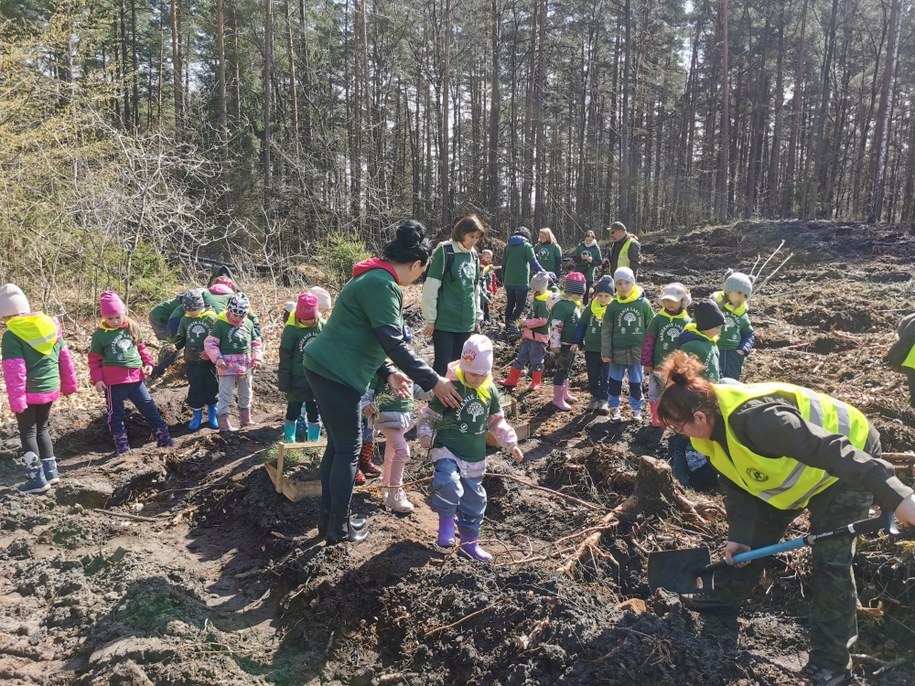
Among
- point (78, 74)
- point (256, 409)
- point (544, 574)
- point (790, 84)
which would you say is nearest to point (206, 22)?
point (78, 74)

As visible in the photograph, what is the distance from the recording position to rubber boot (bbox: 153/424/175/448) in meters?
6.78

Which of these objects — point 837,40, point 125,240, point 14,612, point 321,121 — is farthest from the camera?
point 837,40

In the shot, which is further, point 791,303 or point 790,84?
point 790,84

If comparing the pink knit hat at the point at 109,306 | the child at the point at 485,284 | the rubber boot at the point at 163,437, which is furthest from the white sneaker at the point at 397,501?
the child at the point at 485,284

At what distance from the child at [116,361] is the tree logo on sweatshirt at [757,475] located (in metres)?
5.95

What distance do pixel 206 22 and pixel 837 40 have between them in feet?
111

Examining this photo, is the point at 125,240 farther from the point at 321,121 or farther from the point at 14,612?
the point at 321,121

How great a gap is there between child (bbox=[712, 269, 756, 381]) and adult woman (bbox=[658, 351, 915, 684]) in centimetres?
336

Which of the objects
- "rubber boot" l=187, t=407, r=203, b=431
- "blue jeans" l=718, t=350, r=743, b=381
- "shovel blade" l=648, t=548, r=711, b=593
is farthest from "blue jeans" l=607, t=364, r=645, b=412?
"rubber boot" l=187, t=407, r=203, b=431

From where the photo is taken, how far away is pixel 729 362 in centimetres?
639

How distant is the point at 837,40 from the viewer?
34.8 m

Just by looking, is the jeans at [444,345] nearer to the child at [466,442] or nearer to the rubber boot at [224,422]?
the child at [466,442]

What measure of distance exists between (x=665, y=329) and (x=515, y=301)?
480 centimetres

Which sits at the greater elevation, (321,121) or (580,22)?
(580,22)
